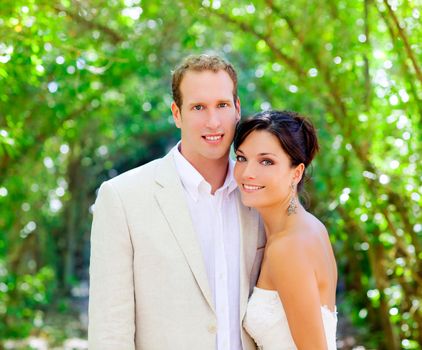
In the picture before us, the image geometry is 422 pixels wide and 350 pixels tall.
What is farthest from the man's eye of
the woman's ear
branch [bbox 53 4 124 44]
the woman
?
branch [bbox 53 4 124 44]

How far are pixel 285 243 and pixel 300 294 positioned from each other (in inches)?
8.1

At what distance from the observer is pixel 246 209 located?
10.2ft

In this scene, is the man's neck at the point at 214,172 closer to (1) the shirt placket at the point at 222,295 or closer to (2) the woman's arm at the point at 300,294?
(1) the shirt placket at the point at 222,295

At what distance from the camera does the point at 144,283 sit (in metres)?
2.79

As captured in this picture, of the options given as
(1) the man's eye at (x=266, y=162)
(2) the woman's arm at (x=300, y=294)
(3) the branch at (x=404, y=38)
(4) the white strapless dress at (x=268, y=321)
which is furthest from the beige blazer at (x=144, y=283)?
(3) the branch at (x=404, y=38)

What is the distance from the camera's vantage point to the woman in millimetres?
2812

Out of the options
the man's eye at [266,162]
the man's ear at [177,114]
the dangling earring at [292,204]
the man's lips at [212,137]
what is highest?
the man's ear at [177,114]

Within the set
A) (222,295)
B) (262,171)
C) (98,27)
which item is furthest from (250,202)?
(98,27)

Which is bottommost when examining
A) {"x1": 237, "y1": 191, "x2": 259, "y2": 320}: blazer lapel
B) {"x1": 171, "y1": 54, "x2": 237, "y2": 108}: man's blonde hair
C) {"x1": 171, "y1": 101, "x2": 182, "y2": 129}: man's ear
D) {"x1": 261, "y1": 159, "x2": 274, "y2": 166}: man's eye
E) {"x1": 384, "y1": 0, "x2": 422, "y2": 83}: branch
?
{"x1": 237, "y1": 191, "x2": 259, "y2": 320}: blazer lapel

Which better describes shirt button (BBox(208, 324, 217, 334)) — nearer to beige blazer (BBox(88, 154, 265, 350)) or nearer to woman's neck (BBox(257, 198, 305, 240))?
beige blazer (BBox(88, 154, 265, 350))

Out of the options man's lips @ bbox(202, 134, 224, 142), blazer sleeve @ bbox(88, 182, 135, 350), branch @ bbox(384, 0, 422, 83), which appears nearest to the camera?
blazer sleeve @ bbox(88, 182, 135, 350)

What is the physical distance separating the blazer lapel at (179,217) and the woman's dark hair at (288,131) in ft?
0.99

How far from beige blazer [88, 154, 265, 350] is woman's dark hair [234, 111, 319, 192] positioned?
1.57ft

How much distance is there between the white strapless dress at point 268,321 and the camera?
2875 mm
